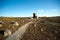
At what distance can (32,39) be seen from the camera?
15.6 meters

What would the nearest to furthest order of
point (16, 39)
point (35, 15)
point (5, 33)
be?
point (16, 39)
point (5, 33)
point (35, 15)

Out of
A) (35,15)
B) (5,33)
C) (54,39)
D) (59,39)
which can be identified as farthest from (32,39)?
(35,15)

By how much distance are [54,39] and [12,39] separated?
315 inches

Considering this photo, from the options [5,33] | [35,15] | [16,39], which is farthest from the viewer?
[35,15]

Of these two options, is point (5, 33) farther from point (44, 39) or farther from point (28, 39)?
point (44, 39)

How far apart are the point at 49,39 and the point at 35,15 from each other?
6611 centimetres

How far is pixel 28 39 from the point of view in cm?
1559

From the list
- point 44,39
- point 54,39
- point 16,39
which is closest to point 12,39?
point 16,39

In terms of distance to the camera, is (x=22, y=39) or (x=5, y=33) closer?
(x=22, y=39)

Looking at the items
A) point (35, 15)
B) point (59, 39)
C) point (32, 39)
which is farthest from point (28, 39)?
point (35, 15)

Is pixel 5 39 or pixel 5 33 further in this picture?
pixel 5 33

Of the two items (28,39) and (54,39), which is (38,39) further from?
(54,39)

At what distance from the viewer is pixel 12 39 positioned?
49.2 feet

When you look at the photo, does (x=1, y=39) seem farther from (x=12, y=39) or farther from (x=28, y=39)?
(x=28, y=39)
